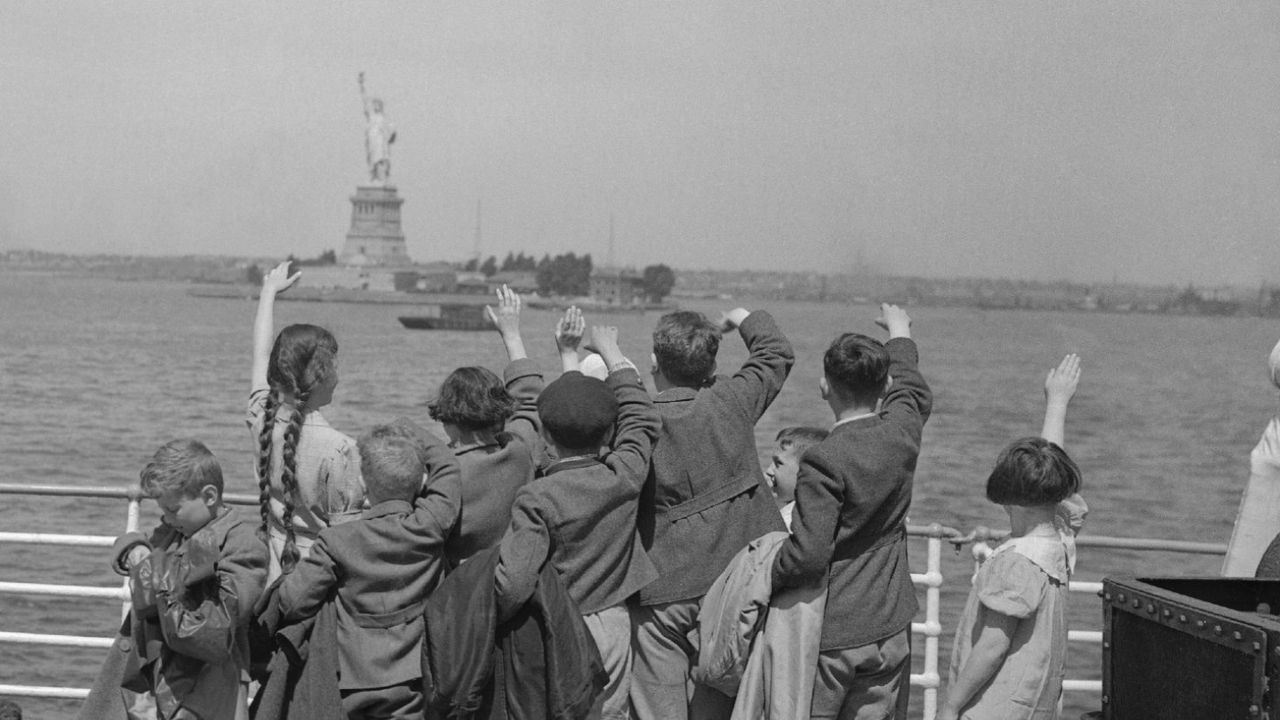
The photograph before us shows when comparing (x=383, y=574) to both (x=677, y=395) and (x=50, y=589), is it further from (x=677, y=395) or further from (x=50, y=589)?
(x=50, y=589)

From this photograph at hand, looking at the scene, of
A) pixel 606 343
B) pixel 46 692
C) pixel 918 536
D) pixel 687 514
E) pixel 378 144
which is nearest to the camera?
pixel 687 514

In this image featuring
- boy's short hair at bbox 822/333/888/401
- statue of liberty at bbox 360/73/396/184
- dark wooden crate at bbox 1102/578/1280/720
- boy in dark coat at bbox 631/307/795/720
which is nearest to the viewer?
dark wooden crate at bbox 1102/578/1280/720

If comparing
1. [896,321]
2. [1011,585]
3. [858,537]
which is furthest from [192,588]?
[896,321]

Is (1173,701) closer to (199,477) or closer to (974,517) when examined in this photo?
(199,477)

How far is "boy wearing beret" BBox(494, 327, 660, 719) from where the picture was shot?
3627 mm

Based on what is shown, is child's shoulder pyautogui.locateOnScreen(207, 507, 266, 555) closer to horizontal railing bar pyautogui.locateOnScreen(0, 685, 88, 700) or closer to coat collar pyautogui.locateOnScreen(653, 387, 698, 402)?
coat collar pyautogui.locateOnScreen(653, 387, 698, 402)

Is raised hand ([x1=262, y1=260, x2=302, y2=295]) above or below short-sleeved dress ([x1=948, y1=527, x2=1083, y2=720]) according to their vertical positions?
above

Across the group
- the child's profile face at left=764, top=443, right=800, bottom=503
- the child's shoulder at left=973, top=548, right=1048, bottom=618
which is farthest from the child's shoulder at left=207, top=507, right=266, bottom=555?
the child's shoulder at left=973, top=548, right=1048, bottom=618

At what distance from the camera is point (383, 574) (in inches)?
141

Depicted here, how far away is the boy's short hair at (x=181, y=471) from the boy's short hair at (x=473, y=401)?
604mm

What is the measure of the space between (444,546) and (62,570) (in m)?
12.8

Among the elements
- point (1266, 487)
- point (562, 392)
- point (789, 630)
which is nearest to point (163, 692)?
point (562, 392)

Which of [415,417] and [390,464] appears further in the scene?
[415,417]

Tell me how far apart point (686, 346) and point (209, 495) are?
131cm
